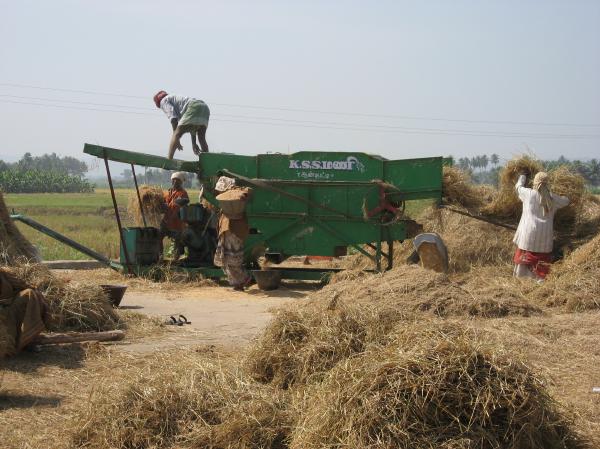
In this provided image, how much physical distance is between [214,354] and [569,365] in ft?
10.7

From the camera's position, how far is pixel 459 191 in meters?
14.4

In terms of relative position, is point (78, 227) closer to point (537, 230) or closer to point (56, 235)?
point (56, 235)

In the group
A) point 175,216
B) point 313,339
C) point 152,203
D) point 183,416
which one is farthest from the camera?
point 152,203

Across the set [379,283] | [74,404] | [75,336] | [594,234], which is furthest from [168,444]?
[594,234]

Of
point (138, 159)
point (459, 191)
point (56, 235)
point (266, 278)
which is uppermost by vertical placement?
point (138, 159)

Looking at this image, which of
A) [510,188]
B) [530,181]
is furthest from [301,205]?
[530,181]

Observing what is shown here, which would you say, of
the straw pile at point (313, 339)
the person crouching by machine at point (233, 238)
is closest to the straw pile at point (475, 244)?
the person crouching by machine at point (233, 238)

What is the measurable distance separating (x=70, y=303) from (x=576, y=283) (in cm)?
622

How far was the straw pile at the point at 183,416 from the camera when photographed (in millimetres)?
5223

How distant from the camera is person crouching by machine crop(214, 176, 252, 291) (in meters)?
13.4

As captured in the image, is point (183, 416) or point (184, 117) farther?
point (184, 117)

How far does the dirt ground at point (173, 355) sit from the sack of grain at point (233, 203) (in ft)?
5.93

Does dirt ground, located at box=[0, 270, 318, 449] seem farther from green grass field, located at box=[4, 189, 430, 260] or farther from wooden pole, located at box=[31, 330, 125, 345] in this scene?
green grass field, located at box=[4, 189, 430, 260]

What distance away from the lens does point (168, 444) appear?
5.27 m
